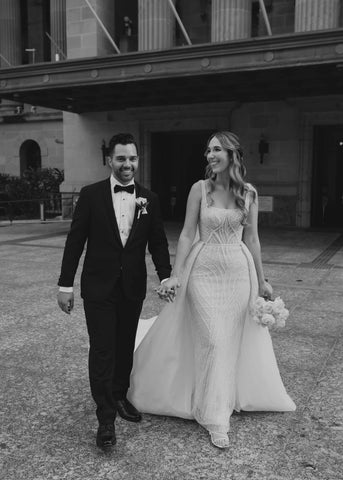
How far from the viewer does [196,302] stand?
3631mm

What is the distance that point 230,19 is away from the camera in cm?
1661

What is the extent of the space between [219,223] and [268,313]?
0.71 meters

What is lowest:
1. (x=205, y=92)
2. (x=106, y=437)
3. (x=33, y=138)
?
(x=106, y=437)

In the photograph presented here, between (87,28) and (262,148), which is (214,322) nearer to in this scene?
(262,148)

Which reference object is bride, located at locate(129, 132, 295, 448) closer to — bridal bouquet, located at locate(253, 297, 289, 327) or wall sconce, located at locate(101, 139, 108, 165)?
bridal bouquet, located at locate(253, 297, 289, 327)

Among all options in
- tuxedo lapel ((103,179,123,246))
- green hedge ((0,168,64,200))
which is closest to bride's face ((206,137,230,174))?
tuxedo lapel ((103,179,123,246))

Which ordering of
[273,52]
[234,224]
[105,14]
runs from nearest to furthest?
[234,224] → [273,52] → [105,14]

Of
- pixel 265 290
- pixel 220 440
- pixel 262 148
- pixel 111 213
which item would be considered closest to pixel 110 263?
pixel 111 213

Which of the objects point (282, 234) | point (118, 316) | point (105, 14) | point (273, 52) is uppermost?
point (105, 14)

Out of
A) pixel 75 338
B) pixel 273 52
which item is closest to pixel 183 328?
pixel 75 338

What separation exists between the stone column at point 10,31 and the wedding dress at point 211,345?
25.3 metres

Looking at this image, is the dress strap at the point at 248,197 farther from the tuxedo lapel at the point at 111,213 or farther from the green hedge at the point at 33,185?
the green hedge at the point at 33,185

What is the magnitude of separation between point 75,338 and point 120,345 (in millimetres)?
2161

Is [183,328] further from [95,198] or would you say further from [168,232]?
[168,232]
